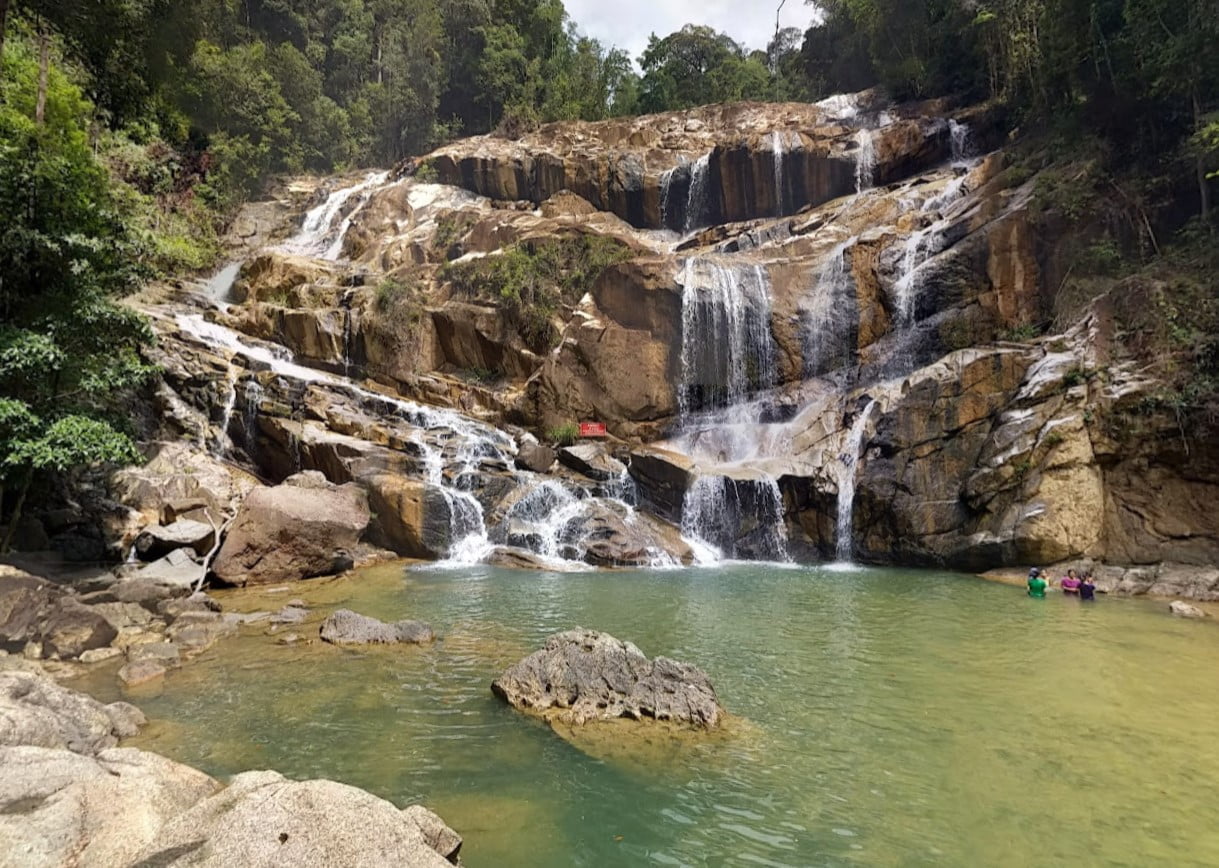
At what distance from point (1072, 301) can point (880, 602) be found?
40.2 feet

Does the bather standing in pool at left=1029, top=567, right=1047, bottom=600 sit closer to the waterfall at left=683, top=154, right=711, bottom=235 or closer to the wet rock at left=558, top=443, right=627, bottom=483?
the wet rock at left=558, top=443, right=627, bottom=483

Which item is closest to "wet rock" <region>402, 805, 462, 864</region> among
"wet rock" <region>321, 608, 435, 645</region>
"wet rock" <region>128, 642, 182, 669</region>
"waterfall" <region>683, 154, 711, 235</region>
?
"wet rock" <region>321, 608, 435, 645</region>

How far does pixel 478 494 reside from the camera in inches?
740

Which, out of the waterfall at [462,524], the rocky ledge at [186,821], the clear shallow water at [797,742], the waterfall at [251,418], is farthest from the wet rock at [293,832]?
the waterfall at [251,418]

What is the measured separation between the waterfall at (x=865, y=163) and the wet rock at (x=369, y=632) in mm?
30090

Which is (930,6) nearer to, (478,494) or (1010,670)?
(478,494)

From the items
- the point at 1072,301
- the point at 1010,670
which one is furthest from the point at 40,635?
the point at 1072,301

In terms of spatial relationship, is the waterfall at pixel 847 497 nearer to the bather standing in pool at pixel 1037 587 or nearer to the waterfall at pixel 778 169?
the bather standing in pool at pixel 1037 587

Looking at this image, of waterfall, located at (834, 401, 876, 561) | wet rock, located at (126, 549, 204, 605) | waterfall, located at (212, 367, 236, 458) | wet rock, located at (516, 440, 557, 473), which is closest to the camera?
wet rock, located at (126, 549, 204, 605)

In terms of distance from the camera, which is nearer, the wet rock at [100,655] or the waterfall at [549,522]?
the wet rock at [100,655]

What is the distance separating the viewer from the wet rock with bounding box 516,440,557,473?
20.6 m

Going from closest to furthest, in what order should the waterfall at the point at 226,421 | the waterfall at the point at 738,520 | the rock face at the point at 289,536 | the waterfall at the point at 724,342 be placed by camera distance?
the rock face at the point at 289,536 < the waterfall at the point at 738,520 < the waterfall at the point at 226,421 < the waterfall at the point at 724,342

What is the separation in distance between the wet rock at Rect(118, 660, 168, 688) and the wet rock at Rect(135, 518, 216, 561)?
647cm

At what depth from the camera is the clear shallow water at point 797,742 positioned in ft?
16.1
